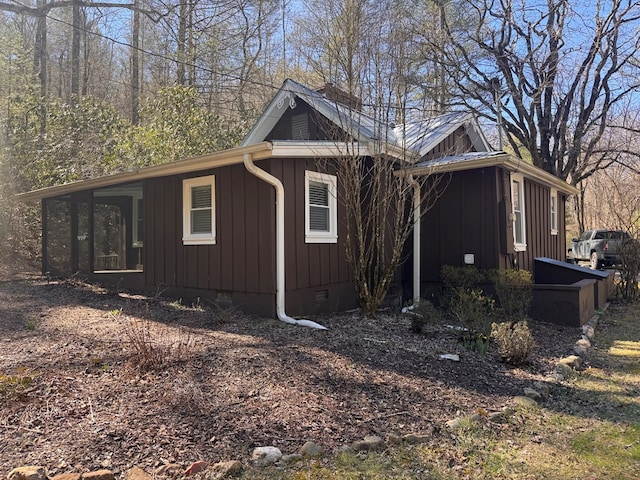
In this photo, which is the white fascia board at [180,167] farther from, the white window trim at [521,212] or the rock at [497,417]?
the white window trim at [521,212]

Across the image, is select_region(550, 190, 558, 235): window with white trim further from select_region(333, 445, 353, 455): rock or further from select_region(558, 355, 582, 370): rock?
select_region(333, 445, 353, 455): rock

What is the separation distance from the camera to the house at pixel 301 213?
265 inches

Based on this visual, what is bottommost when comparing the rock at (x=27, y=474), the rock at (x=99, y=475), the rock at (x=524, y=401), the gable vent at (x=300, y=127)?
the rock at (x=524, y=401)

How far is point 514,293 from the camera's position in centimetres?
702

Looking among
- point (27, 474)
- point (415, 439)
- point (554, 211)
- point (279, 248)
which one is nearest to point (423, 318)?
point (279, 248)

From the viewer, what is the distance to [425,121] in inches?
381

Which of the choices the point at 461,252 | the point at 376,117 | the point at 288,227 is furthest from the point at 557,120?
the point at 288,227

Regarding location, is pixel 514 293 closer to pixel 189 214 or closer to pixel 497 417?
pixel 497 417

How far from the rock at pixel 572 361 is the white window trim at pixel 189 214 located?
205 inches

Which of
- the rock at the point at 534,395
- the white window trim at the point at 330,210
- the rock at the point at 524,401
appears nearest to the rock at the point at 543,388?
the rock at the point at 534,395

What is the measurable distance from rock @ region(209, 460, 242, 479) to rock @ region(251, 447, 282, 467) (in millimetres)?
117

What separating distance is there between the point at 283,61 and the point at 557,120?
10.2 m

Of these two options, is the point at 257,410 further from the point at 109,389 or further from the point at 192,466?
the point at 109,389

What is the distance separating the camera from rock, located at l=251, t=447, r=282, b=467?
271 centimetres
